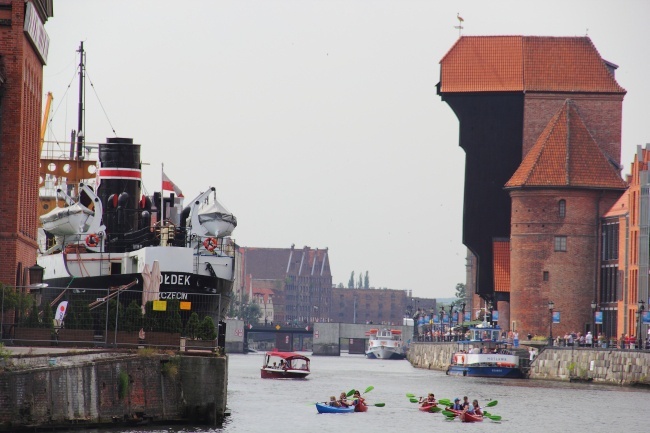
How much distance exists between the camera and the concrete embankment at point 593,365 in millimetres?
87000

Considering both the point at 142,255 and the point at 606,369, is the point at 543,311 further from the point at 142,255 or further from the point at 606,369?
the point at 142,255

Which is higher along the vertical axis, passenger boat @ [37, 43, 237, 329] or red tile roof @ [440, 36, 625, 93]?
red tile roof @ [440, 36, 625, 93]

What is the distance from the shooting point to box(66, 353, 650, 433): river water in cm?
5491

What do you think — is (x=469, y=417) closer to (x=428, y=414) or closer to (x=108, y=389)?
(x=428, y=414)

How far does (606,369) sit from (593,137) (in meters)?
41.8

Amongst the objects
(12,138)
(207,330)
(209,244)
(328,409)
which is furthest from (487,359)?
(207,330)

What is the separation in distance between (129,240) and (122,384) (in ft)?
82.0

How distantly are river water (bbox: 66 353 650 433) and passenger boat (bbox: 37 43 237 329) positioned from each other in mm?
5383

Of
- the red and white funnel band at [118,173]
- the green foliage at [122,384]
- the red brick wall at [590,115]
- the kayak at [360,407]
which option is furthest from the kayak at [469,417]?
the red brick wall at [590,115]

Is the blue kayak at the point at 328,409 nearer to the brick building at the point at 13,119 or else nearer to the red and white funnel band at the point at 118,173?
the brick building at the point at 13,119

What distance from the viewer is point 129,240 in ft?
211

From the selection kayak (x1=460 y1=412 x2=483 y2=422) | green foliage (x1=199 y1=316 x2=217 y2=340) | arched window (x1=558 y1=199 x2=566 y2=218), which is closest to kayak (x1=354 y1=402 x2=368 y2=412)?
kayak (x1=460 y1=412 x2=483 y2=422)

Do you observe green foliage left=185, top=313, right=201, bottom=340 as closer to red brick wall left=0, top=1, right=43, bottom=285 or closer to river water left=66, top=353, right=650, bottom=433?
river water left=66, top=353, right=650, bottom=433

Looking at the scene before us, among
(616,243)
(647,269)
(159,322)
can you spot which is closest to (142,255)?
(159,322)
